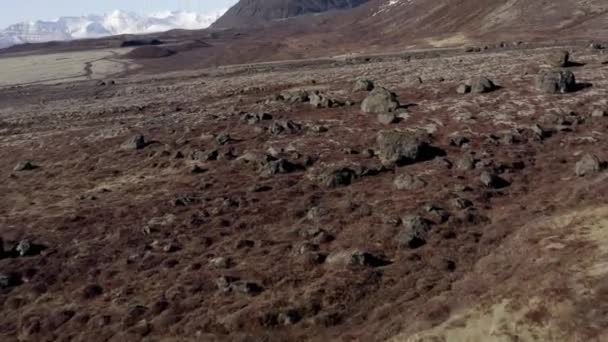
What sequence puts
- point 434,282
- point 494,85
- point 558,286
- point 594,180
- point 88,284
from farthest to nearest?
point 494,85 → point 594,180 → point 88,284 → point 434,282 → point 558,286

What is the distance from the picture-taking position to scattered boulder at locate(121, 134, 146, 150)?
49344 mm

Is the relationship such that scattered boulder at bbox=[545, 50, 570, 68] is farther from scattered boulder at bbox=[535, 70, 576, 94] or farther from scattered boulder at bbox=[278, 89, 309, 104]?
scattered boulder at bbox=[278, 89, 309, 104]

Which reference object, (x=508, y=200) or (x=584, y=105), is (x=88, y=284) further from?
(x=584, y=105)

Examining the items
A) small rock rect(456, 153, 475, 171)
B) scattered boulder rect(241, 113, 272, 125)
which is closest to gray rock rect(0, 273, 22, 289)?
small rock rect(456, 153, 475, 171)

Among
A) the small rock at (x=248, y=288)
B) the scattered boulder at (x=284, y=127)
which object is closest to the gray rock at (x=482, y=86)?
the scattered boulder at (x=284, y=127)

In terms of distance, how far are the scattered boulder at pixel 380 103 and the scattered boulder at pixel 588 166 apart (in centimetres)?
1962

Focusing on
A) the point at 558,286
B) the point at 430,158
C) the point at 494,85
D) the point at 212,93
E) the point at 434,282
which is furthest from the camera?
the point at 212,93

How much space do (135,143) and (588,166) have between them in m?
33.1

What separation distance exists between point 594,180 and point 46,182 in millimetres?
35402

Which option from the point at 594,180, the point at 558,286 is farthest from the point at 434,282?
the point at 594,180

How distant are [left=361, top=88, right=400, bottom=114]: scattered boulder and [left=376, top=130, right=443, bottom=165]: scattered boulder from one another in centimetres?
1163

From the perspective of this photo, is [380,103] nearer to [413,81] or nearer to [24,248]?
[413,81]

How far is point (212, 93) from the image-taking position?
256ft

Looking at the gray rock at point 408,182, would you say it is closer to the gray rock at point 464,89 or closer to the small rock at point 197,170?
the small rock at point 197,170
